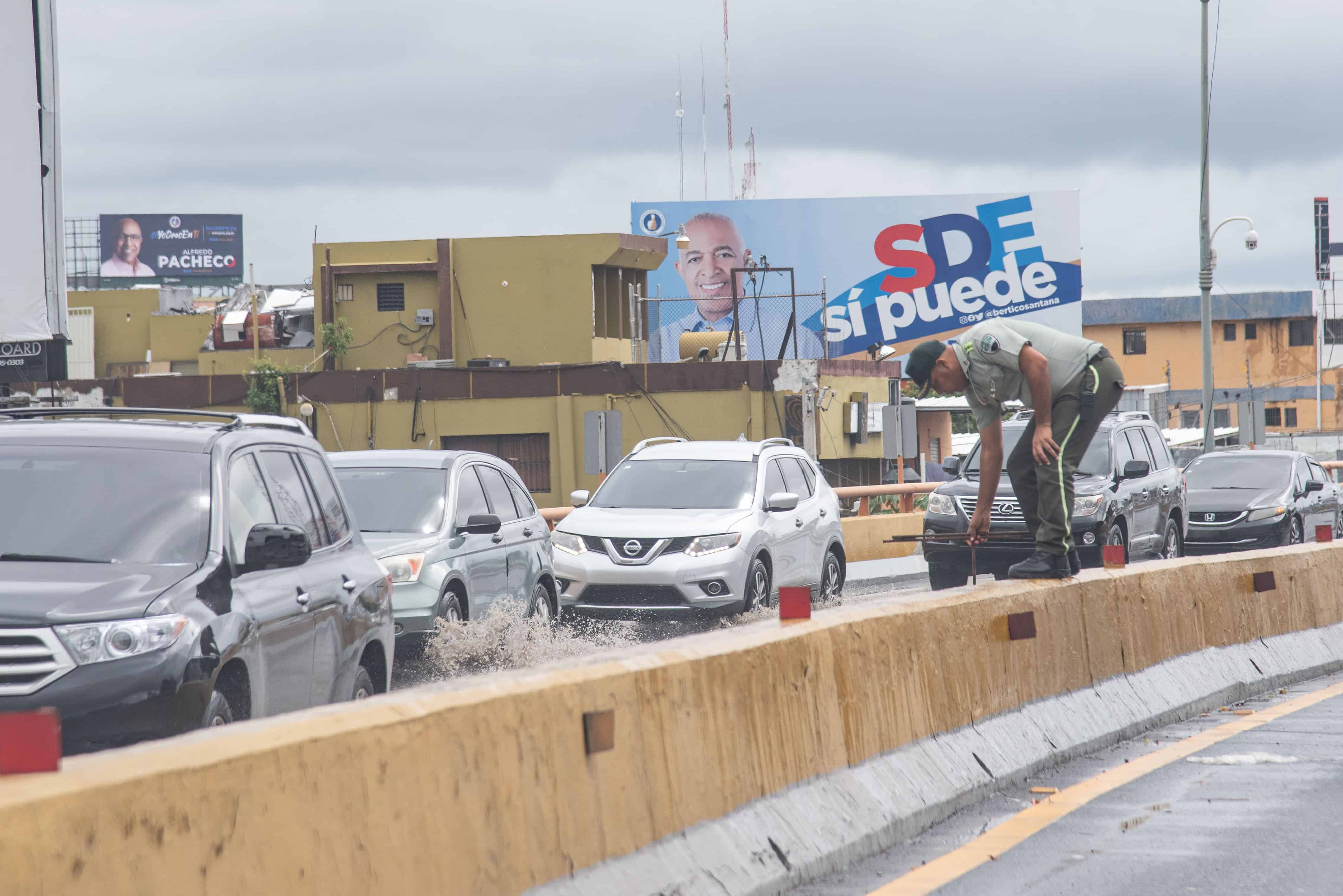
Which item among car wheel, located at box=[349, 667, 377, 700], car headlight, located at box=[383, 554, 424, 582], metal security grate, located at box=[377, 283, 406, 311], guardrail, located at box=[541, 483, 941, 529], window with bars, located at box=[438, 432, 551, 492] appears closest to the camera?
car wheel, located at box=[349, 667, 377, 700]

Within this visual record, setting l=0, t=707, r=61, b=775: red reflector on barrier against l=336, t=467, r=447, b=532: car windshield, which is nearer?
l=0, t=707, r=61, b=775: red reflector on barrier

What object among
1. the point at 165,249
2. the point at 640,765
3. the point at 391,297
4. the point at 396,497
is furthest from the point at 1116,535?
the point at 165,249

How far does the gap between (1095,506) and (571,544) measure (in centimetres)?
570

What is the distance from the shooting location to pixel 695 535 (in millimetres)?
14531

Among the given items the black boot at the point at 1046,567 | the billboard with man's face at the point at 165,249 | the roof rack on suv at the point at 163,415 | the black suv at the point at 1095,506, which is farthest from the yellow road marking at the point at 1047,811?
the billboard with man's face at the point at 165,249

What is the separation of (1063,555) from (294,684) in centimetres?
387

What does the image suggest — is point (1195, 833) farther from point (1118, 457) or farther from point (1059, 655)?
point (1118, 457)

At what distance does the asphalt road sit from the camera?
17.5 feet

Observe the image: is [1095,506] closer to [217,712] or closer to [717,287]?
[217,712]

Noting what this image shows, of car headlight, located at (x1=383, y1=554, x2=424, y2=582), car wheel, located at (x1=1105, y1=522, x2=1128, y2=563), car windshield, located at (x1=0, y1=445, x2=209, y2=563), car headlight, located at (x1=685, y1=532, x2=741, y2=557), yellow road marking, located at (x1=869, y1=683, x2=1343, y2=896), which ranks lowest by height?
yellow road marking, located at (x1=869, y1=683, x2=1343, y2=896)

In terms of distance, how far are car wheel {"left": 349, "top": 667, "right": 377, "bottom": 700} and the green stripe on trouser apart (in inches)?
132

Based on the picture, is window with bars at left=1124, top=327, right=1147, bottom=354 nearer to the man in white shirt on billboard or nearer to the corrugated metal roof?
the corrugated metal roof

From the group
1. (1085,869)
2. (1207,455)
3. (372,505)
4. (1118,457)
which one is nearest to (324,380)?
(1207,455)

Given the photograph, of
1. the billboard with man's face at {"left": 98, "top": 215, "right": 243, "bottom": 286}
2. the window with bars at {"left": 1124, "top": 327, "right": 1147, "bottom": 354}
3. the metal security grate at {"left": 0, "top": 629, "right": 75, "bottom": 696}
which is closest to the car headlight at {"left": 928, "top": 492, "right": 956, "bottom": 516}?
the metal security grate at {"left": 0, "top": 629, "right": 75, "bottom": 696}
